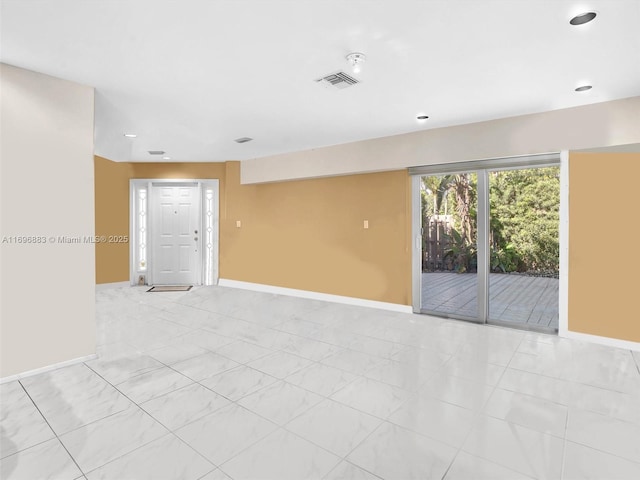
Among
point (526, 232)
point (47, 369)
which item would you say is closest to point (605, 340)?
point (526, 232)

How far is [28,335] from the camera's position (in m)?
2.94

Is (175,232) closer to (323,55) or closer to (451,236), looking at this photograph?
(451,236)

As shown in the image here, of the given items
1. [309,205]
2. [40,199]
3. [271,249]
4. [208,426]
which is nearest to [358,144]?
[309,205]

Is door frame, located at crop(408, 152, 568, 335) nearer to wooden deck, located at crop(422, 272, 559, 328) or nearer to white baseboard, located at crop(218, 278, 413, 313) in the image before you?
wooden deck, located at crop(422, 272, 559, 328)

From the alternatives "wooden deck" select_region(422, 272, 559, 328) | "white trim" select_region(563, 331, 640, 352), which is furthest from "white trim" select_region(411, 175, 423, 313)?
"white trim" select_region(563, 331, 640, 352)

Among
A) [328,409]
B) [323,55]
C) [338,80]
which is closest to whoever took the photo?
[328,409]

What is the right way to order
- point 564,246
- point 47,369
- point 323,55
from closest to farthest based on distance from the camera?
point 323,55 → point 47,369 → point 564,246

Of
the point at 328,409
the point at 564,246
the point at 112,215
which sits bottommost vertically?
the point at 328,409

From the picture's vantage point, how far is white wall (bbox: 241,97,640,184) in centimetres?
364

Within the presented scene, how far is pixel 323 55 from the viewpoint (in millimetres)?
2734

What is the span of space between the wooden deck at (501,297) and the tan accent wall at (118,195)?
14.9ft

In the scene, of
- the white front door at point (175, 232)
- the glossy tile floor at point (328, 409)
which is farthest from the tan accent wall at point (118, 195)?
the glossy tile floor at point (328, 409)

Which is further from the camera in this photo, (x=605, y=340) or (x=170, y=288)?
(x=170, y=288)

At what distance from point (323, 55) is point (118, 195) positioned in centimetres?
606
